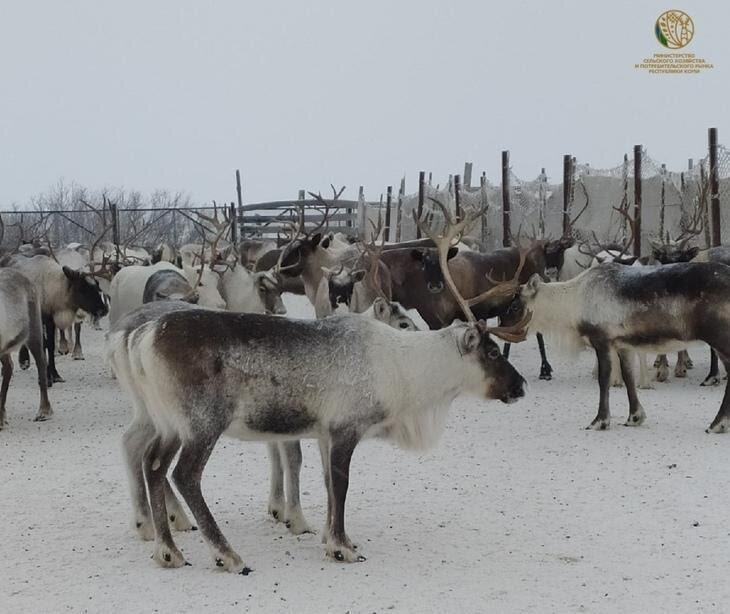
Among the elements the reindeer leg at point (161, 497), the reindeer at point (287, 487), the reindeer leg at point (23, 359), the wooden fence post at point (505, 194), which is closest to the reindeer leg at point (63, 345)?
the reindeer leg at point (23, 359)

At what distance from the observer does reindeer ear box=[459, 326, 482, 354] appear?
485 centimetres

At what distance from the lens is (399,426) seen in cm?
479

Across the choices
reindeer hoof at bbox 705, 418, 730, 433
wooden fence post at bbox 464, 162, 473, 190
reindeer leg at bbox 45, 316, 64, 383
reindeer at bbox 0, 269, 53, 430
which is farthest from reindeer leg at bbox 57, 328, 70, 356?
wooden fence post at bbox 464, 162, 473, 190

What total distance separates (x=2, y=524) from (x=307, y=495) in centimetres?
165

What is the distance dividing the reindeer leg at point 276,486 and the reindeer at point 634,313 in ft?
10.2

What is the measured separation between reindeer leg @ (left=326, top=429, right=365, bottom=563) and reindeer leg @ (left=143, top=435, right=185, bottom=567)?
0.70 m

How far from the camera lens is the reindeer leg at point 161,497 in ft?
14.4

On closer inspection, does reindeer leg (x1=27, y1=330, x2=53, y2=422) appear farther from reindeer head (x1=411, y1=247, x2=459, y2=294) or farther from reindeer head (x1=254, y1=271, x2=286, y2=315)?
reindeer head (x1=411, y1=247, x2=459, y2=294)

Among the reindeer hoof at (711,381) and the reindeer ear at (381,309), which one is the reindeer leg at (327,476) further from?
the reindeer hoof at (711,381)

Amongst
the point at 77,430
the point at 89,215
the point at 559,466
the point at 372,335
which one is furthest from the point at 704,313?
the point at 89,215

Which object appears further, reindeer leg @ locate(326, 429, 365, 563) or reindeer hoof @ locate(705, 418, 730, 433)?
reindeer hoof @ locate(705, 418, 730, 433)

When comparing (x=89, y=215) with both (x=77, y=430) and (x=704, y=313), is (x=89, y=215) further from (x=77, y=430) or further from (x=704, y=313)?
(x=704, y=313)

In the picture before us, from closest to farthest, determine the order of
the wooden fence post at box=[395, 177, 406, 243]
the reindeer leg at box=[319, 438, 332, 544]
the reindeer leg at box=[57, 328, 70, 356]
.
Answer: the reindeer leg at box=[319, 438, 332, 544], the reindeer leg at box=[57, 328, 70, 356], the wooden fence post at box=[395, 177, 406, 243]

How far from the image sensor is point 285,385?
4.47 meters
